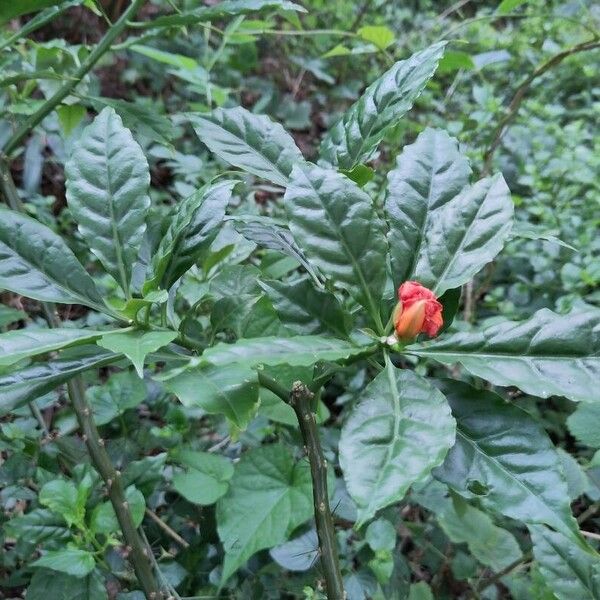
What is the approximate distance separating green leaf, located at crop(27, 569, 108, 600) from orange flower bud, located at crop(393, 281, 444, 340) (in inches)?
27.2

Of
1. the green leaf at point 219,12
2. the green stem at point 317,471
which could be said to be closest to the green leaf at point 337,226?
the green stem at point 317,471

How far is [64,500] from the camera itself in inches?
39.3

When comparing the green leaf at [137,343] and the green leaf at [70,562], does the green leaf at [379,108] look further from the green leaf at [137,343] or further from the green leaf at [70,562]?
the green leaf at [70,562]

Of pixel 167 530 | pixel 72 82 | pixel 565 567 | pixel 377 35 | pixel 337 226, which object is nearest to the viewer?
pixel 337 226

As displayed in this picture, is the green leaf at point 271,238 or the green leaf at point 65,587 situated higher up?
the green leaf at point 271,238

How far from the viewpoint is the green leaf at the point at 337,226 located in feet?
2.24

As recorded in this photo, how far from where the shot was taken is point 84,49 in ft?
4.26

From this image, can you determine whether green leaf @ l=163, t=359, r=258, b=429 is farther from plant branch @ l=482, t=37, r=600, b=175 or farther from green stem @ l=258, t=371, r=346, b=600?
plant branch @ l=482, t=37, r=600, b=175

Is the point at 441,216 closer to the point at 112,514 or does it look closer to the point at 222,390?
the point at 222,390

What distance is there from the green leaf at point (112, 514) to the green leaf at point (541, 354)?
0.60m

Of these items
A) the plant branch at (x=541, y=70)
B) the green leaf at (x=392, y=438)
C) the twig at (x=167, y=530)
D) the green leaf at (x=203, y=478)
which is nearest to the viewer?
the green leaf at (x=392, y=438)

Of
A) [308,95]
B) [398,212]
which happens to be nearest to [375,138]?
[398,212]

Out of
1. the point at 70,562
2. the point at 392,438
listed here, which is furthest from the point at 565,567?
the point at 70,562

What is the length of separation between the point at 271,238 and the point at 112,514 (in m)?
0.55
